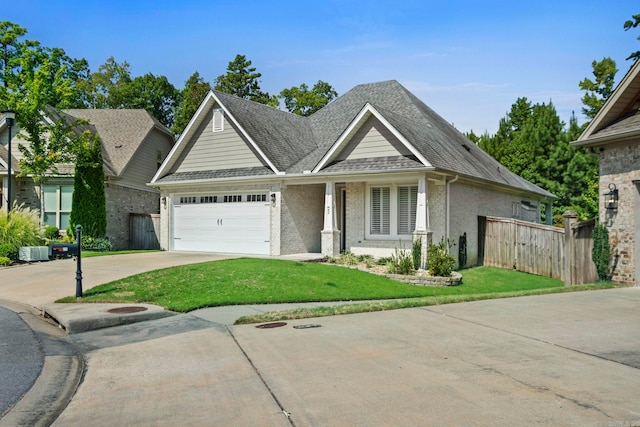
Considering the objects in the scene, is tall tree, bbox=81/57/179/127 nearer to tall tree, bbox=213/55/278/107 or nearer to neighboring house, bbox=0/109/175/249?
tall tree, bbox=213/55/278/107

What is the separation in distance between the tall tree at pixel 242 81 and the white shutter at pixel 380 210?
32137 mm

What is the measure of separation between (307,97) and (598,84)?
862 inches

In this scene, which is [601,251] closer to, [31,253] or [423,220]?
[423,220]

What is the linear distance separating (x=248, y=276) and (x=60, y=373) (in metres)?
6.95

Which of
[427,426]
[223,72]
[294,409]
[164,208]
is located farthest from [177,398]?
[223,72]

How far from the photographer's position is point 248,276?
1277 centimetres

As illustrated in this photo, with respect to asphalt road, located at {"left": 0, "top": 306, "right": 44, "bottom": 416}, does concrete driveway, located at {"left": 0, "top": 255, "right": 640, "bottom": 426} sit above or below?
above

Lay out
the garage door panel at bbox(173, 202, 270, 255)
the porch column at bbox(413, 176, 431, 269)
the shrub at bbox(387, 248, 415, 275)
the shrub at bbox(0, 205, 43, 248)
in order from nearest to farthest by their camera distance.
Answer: the shrub at bbox(387, 248, 415, 275) → the porch column at bbox(413, 176, 431, 269) → the shrub at bbox(0, 205, 43, 248) → the garage door panel at bbox(173, 202, 270, 255)

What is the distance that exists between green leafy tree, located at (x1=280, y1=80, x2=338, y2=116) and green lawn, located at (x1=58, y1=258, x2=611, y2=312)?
31.0 meters

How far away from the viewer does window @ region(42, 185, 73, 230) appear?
23.9 metres

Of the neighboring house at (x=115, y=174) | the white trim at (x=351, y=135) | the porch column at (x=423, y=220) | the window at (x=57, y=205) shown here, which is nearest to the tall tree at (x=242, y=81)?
the neighboring house at (x=115, y=174)

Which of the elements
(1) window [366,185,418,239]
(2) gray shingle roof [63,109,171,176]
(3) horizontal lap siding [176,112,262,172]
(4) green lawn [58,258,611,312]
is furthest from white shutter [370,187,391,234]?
(2) gray shingle roof [63,109,171,176]

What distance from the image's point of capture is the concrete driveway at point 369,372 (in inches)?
172

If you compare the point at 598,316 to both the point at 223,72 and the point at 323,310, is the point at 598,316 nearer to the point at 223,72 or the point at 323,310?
the point at 323,310
